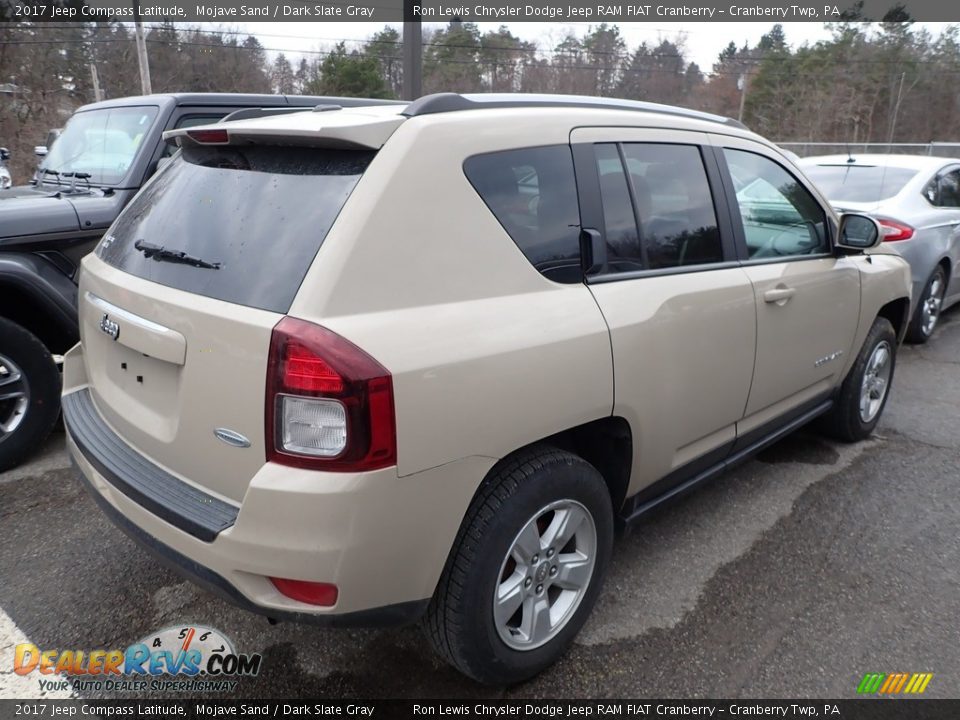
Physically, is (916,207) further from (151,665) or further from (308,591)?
(151,665)

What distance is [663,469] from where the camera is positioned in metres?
2.66

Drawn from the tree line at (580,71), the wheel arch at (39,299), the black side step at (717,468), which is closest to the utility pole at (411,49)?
the wheel arch at (39,299)

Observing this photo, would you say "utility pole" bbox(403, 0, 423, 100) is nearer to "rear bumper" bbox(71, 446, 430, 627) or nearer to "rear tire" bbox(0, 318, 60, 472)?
"rear tire" bbox(0, 318, 60, 472)

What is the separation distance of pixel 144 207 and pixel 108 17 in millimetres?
33194

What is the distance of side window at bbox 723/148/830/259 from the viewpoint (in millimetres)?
3053

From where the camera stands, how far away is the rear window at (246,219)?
5.93 feet

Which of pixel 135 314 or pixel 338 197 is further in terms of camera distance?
pixel 135 314

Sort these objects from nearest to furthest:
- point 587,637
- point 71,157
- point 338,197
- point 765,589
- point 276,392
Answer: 1. point 276,392
2. point 338,197
3. point 587,637
4. point 765,589
5. point 71,157

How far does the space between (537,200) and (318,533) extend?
1247mm

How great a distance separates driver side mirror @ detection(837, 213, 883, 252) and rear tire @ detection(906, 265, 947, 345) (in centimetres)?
348

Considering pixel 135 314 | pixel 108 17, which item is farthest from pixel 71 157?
pixel 108 17

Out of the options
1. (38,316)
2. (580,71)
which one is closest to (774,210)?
(38,316)

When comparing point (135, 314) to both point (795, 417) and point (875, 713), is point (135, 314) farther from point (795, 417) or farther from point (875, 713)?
point (795, 417)

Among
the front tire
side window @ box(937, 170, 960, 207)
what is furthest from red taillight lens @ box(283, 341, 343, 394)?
side window @ box(937, 170, 960, 207)
